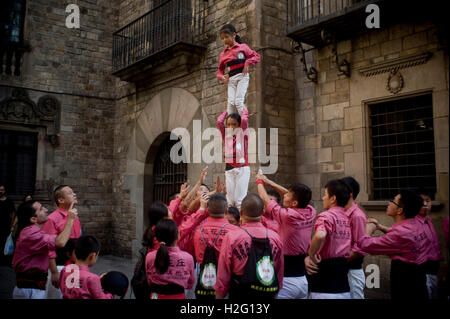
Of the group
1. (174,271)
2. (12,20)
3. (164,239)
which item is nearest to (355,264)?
(174,271)

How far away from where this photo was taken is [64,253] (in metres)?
4.71

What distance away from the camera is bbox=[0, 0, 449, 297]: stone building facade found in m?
6.66

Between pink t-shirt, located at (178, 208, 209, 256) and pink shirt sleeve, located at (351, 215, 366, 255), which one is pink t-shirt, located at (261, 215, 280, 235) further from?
pink shirt sleeve, located at (351, 215, 366, 255)

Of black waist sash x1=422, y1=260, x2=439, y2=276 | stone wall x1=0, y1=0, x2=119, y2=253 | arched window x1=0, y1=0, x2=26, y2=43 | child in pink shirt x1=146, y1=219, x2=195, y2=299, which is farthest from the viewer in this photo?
stone wall x1=0, y1=0, x2=119, y2=253

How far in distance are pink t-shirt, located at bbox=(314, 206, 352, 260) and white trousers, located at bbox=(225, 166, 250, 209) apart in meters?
1.26

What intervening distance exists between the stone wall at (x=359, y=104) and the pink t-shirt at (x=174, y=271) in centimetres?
380

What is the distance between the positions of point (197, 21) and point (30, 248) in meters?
6.50

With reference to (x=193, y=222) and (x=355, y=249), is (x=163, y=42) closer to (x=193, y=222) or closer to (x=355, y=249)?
(x=193, y=222)

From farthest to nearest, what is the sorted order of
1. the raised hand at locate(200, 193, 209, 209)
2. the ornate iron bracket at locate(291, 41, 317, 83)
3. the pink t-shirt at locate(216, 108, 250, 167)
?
the ornate iron bracket at locate(291, 41, 317, 83) → the pink t-shirt at locate(216, 108, 250, 167) → the raised hand at locate(200, 193, 209, 209)

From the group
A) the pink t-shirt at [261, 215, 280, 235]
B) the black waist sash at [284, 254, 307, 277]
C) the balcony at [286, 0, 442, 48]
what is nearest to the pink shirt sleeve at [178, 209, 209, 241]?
the pink t-shirt at [261, 215, 280, 235]

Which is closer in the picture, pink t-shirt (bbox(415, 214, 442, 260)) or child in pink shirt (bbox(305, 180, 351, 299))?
child in pink shirt (bbox(305, 180, 351, 299))

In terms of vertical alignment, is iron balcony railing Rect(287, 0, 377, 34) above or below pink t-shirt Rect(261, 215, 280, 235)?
above

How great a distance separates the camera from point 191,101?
9.25 metres

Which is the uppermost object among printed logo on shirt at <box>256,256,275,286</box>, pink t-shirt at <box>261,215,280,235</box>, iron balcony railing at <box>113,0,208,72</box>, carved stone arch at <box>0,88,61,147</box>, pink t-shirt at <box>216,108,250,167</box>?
iron balcony railing at <box>113,0,208,72</box>
